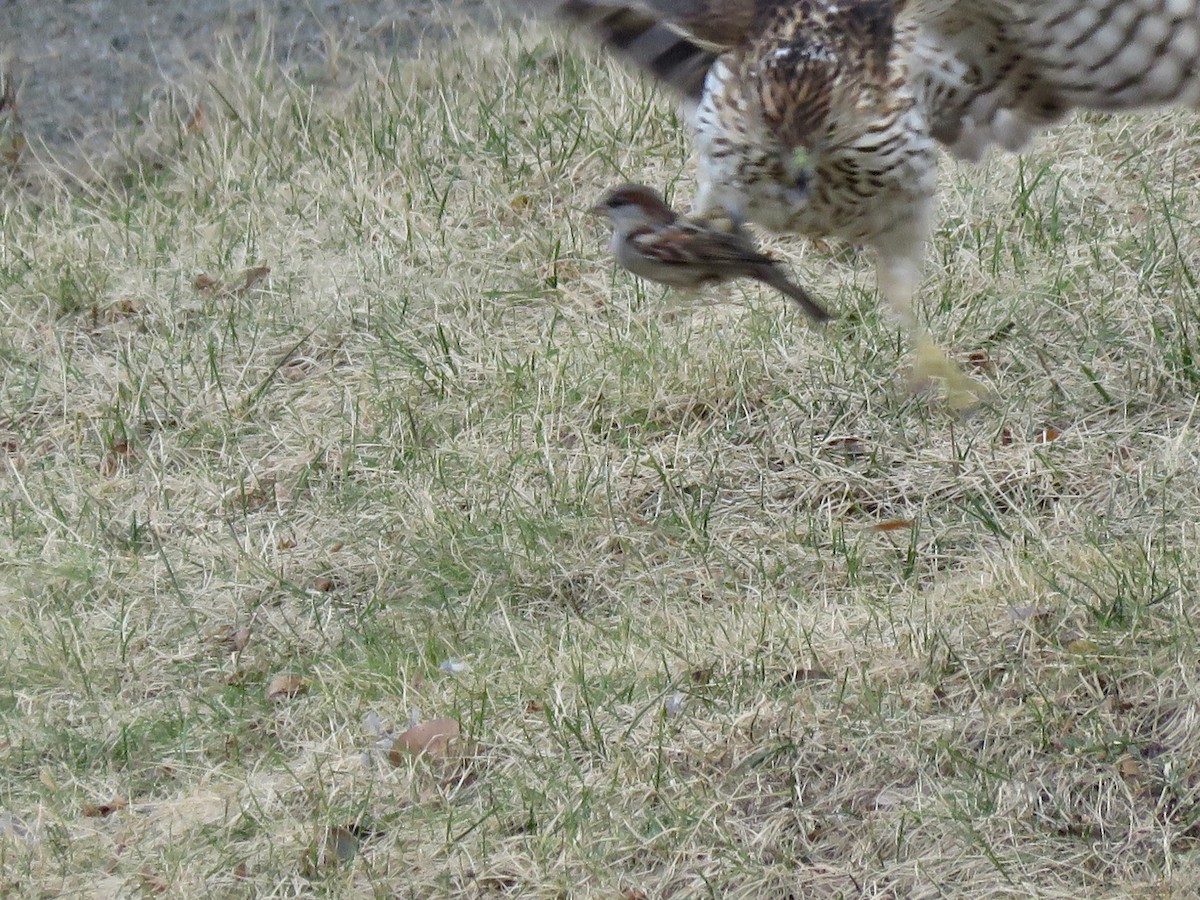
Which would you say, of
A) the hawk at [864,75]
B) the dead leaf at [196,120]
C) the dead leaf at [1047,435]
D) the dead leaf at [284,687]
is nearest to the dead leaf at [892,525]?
the dead leaf at [1047,435]

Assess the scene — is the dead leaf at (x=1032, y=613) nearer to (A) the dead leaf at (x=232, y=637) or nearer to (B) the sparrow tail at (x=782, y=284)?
(B) the sparrow tail at (x=782, y=284)

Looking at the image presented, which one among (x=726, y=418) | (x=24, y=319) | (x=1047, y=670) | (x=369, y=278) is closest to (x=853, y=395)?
(x=726, y=418)

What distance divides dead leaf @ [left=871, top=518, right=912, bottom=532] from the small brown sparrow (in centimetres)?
145

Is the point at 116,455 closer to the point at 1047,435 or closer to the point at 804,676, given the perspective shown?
the point at 804,676

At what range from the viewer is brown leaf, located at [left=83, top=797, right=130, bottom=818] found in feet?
15.3

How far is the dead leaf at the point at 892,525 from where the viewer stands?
5134 mm

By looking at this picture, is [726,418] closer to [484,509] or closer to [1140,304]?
[484,509]

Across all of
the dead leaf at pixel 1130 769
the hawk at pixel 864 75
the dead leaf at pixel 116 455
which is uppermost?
the hawk at pixel 864 75

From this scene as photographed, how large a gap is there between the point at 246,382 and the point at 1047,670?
319cm

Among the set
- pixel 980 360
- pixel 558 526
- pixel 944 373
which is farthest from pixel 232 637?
pixel 980 360

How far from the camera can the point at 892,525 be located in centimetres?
514

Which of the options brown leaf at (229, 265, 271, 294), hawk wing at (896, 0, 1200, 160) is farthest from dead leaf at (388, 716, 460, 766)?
brown leaf at (229, 265, 271, 294)

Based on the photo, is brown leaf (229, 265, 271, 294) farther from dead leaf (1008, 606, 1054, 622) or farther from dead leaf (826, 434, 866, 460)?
dead leaf (1008, 606, 1054, 622)

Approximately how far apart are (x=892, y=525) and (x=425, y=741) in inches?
58.0
